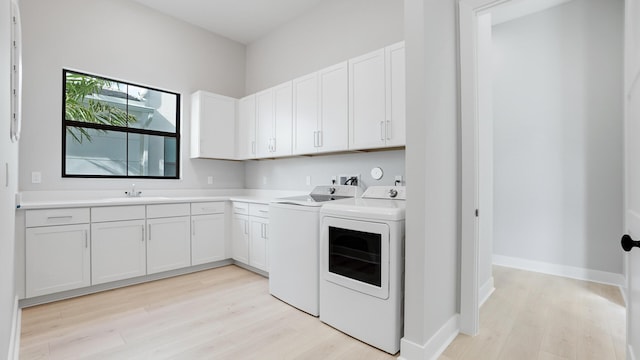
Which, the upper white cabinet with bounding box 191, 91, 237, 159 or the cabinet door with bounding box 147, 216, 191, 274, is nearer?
the cabinet door with bounding box 147, 216, 191, 274

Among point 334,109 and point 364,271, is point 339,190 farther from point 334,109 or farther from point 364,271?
point 364,271

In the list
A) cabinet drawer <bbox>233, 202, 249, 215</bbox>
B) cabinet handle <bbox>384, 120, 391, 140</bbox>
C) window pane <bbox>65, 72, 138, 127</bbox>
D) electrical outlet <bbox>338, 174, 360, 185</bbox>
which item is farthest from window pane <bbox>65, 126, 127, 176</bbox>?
cabinet handle <bbox>384, 120, 391, 140</bbox>

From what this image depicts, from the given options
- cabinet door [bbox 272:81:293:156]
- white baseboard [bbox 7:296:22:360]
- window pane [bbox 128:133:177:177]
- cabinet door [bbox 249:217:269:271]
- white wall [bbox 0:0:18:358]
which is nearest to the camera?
white wall [bbox 0:0:18:358]

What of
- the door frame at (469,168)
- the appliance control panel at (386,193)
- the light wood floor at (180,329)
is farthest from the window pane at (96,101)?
the door frame at (469,168)

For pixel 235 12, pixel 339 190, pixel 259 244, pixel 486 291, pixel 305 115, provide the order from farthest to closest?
1. pixel 235 12
2. pixel 259 244
3. pixel 305 115
4. pixel 339 190
5. pixel 486 291

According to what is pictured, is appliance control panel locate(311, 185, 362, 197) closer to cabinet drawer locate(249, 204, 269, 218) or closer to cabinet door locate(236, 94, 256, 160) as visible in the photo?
cabinet drawer locate(249, 204, 269, 218)

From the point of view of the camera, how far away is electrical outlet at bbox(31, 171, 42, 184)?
2.87 metres

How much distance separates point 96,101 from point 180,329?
113 inches

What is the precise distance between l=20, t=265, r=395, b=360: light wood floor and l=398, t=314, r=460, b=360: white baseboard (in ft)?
0.41

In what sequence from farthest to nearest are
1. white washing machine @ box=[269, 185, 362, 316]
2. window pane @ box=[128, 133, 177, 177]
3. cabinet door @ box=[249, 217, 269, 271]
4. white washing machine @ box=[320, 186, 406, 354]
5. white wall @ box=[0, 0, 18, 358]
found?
window pane @ box=[128, 133, 177, 177] → cabinet door @ box=[249, 217, 269, 271] → white washing machine @ box=[269, 185, 362, 316] → white washing machine @ box=[320, 186, 406, 354] → white wall @ box=[0, 0, 18, 358]

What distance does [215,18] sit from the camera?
3877 millimetres

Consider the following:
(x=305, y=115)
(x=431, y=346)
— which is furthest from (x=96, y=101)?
(x=431, y=346)

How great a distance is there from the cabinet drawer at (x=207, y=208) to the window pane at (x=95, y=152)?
39.0 inches

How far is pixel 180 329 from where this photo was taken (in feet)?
7.06
